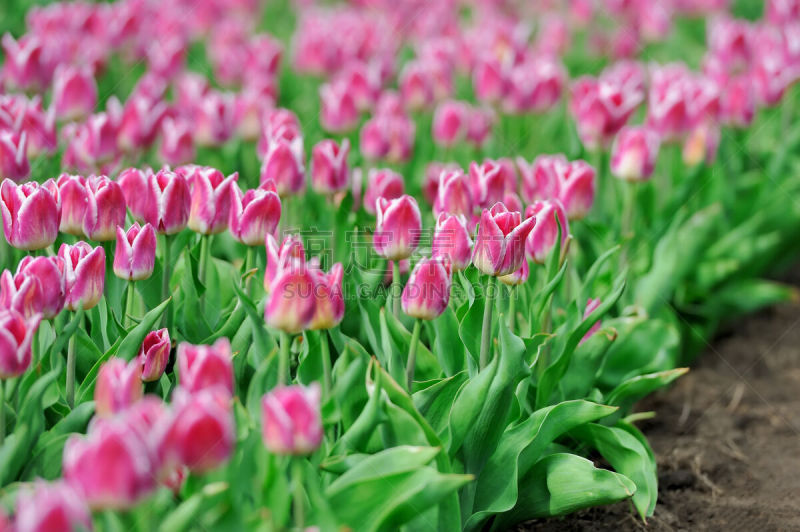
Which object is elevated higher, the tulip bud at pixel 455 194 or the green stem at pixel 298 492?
the tulip bud at pixel 455 194

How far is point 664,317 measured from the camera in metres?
2.95

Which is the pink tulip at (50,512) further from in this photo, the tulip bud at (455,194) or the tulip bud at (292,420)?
the tulip bud at (455,194)

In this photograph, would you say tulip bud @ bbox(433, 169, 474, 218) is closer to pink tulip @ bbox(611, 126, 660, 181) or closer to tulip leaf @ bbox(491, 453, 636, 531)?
tulip leaf @ bbox(491, 453, 636, 531)

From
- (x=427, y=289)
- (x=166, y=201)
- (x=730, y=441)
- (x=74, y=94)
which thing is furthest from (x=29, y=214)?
(x=730, y=441)

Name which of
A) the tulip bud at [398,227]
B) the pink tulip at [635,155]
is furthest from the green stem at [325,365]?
the pink tulip at [635,155]

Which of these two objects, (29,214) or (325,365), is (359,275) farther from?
(29,214)

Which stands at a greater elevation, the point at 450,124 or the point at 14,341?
the point at 450,124

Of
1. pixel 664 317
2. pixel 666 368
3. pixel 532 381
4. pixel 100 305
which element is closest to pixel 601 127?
pixel 664 317

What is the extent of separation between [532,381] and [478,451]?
35 centimetres

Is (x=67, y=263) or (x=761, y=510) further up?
(x=67, y=263)

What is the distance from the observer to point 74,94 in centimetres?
323

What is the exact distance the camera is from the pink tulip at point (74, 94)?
10.5 feet

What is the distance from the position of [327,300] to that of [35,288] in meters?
0.54

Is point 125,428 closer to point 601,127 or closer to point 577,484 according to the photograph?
point 577,484
